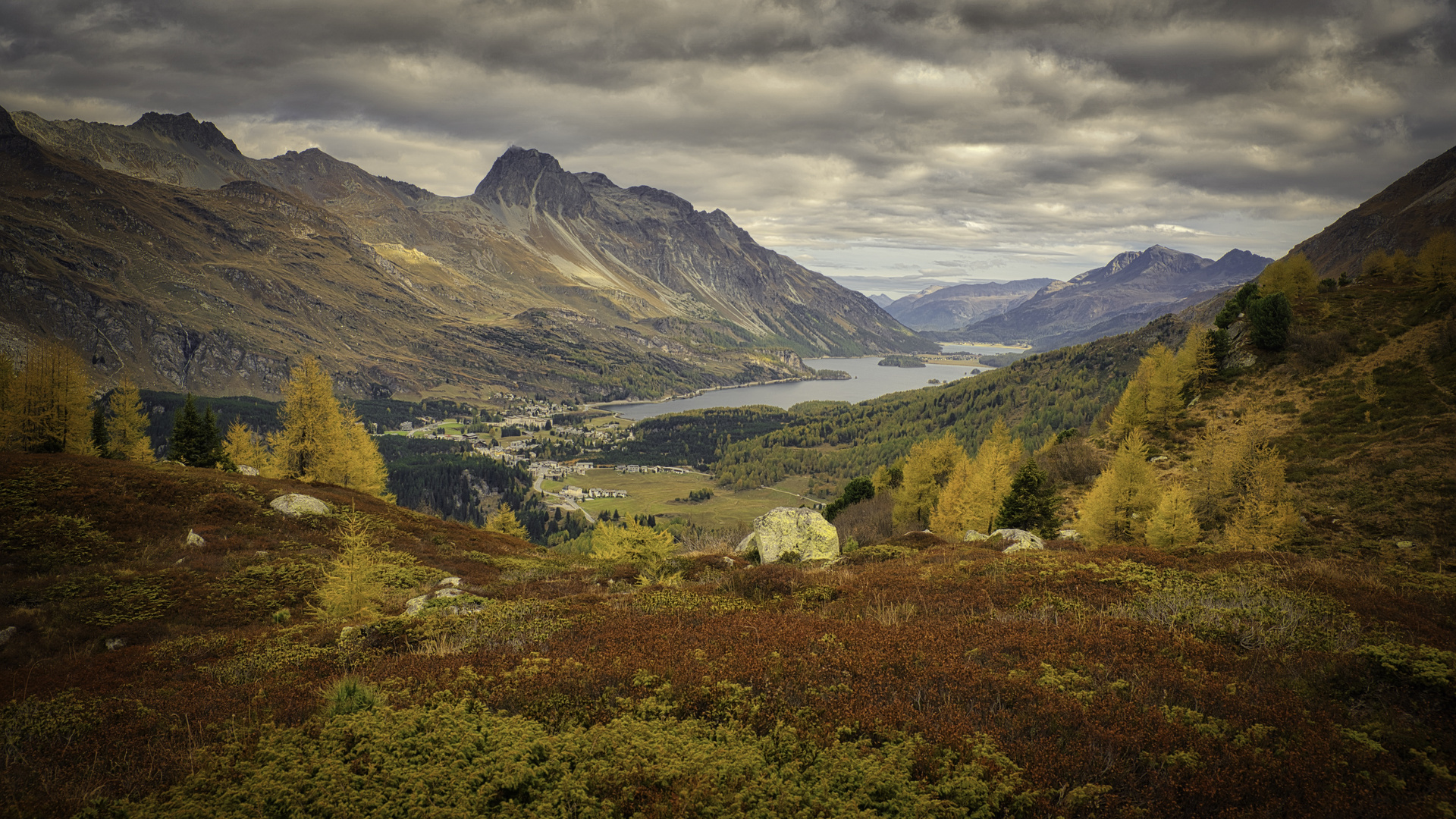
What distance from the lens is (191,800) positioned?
6730 millimetres

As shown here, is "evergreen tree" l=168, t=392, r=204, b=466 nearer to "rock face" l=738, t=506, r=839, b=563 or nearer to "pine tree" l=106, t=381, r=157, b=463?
"pine tree" l=106, t=381, r=157, b=463

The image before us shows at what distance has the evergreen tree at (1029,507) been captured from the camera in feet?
133

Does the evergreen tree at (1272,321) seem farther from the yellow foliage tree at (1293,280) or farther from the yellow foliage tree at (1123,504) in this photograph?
the yellow foliage tree at (1123,504)

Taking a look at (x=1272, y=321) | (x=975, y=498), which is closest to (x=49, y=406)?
(x=975, y=498)

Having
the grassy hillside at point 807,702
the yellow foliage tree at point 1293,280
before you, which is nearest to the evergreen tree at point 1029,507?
the grassy hillside at point 807,702

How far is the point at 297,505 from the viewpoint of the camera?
111ft

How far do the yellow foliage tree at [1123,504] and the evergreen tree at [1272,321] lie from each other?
28.2m

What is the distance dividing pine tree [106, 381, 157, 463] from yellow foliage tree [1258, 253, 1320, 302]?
387ft

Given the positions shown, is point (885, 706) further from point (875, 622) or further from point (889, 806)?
point (875, 622)

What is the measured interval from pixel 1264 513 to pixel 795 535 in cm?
2235

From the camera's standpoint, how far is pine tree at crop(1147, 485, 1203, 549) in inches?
1090

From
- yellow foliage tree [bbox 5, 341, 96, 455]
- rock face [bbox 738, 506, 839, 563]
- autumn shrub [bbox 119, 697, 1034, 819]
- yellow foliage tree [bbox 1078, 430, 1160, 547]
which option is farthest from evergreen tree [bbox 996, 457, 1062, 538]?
yellow foliage tree [bbox 5, 341, 96, 455]

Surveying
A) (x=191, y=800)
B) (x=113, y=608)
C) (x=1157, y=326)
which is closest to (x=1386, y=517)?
(x=191, y=800)

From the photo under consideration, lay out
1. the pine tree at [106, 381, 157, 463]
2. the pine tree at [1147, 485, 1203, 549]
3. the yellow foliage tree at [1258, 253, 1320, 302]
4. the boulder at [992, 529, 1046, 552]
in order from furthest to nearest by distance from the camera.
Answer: the pine tree at [106, 381, 157, 463], the yellow foliage tree at [1258, 253, 1320, 302], the pine tree at [1147, 485, 1203, 549], the boulder at [992, 529, 1046, 552]
